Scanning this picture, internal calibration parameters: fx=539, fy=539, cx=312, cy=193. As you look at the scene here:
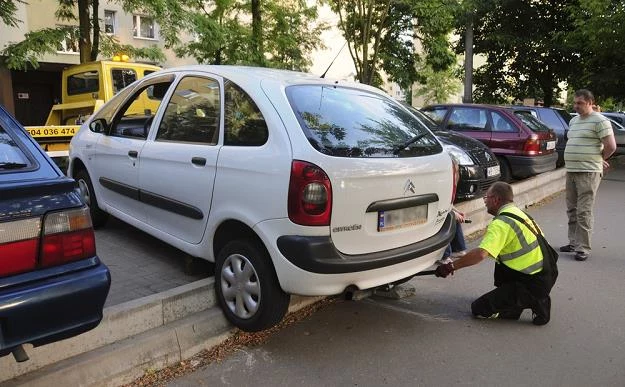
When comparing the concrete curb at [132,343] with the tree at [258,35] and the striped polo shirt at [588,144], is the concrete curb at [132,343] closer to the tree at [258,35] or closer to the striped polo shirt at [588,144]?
the striped polo shirt at [588,144]

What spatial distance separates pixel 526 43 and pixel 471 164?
13652 millimetres

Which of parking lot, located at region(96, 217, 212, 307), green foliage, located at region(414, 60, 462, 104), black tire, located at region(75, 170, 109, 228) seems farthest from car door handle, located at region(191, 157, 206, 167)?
green foliage, located at region(414, 60, 462, 104)

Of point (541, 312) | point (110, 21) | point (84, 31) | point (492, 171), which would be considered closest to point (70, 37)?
point (84, 31)

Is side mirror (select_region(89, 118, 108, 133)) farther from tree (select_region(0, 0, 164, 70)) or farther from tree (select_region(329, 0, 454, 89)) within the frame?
tree (select_region(329, 0, 454, 89))

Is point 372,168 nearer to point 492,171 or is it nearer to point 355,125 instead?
point 355,125

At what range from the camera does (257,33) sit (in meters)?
17.2

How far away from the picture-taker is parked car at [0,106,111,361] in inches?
86.7

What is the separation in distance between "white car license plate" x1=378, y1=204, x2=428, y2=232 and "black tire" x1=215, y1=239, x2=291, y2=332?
0.75 meters

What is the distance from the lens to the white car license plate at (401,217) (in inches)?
132

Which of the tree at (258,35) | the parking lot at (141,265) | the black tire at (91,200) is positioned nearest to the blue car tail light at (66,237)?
the parking lot at (141,265)

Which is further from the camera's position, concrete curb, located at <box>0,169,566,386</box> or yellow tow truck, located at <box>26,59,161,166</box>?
yellow tow truck, located at <box>26,59,161,166</box>

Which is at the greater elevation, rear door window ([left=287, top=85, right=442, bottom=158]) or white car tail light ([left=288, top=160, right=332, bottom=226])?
rear door window ([left=287, top=85, right=442, bottom=158])

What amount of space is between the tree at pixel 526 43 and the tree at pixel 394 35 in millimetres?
1014

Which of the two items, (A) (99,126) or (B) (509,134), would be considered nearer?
(A) (99,126)
